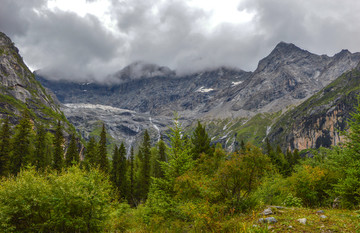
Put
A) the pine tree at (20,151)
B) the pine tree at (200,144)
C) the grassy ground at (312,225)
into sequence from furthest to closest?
the pine tree at (20,151)
the pine tree at (200,144)
the grassy ground at (312,225)

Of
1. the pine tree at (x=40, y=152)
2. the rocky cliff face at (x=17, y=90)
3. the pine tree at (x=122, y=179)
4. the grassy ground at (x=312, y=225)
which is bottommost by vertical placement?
the pine tree at (x=122, y=179)

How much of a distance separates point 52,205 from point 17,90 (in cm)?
18491

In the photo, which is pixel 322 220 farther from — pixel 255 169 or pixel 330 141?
pixel 330 141

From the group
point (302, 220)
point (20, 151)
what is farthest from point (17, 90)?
point (302, 220)

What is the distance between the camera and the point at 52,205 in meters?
13.5

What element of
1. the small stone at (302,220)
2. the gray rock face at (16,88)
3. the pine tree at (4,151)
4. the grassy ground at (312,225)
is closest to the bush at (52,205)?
the grassy ground at (312,225)

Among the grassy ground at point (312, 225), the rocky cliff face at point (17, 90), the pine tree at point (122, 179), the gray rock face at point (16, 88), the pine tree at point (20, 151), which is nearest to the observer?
the grassy ground at point (312, 225)

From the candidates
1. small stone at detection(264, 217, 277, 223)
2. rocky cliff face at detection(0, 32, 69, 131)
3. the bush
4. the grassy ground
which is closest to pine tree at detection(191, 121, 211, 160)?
the bush

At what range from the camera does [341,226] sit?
8.59 meters

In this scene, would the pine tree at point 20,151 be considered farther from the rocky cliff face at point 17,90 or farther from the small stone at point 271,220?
the rocky cliff face at point 17,90

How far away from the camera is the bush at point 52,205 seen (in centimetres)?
1301

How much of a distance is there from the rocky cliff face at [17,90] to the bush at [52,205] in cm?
13640

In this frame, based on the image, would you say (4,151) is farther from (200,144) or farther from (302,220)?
(302,220)

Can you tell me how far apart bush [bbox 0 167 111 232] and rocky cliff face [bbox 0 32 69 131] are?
136m
